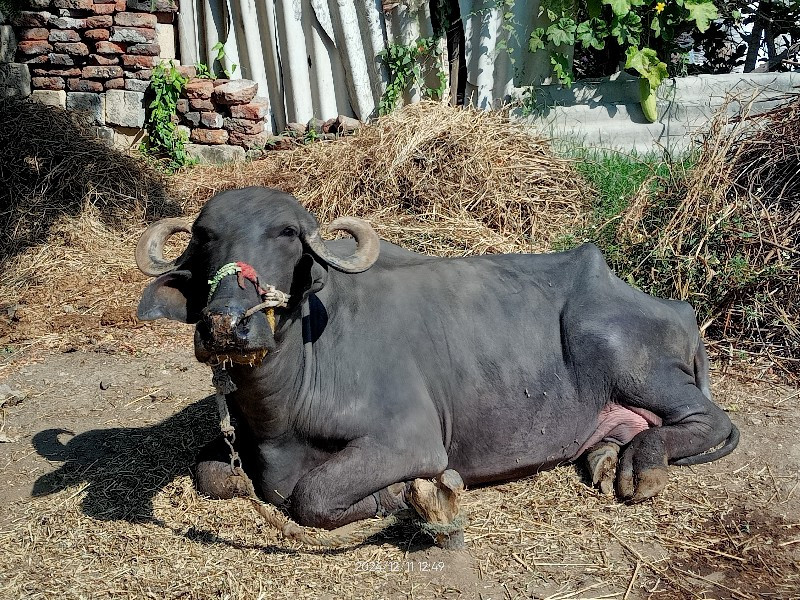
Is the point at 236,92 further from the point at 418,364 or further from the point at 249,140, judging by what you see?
the point at 418,364

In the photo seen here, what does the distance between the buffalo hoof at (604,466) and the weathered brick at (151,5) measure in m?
7.70

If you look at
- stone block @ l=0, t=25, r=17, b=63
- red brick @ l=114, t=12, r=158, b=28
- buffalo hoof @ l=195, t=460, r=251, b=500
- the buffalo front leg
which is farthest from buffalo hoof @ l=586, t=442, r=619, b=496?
stone block @ l=0, t=25, r=17, b=63

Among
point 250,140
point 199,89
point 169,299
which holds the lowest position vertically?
point 169,299

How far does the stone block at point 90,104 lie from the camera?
32.2 ft

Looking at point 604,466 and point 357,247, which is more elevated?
point 357,247

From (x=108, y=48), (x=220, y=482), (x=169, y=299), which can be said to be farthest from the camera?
(x=108, y=48)

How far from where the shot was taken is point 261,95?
33.0ft

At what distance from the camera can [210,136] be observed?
991cm

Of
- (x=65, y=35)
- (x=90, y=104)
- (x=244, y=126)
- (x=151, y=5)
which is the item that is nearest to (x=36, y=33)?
(x=65, y=35)

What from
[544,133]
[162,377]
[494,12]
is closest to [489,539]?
[162,377]

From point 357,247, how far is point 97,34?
7292mm

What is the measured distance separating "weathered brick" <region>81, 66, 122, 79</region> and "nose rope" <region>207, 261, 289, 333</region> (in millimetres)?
7238

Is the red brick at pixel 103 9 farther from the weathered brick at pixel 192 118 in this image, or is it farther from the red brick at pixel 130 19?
the weathered brick at pixel 192 118

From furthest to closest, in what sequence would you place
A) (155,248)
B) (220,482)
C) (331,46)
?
(331,46)
(220,482)
(155,248)
